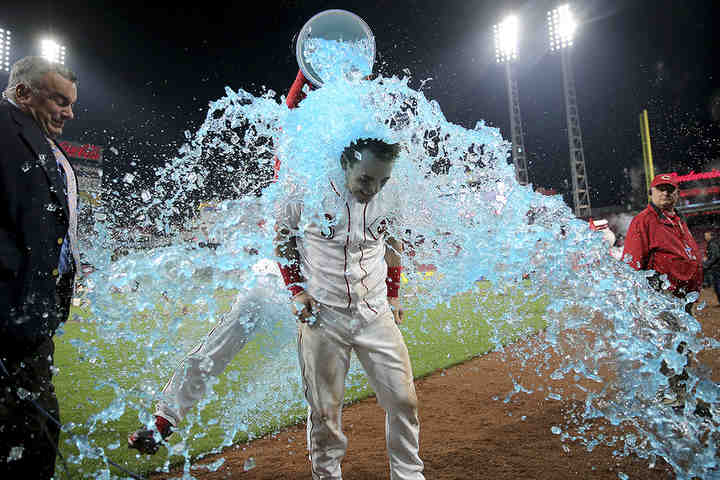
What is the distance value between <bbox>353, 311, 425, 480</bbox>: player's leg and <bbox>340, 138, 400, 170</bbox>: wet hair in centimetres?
84

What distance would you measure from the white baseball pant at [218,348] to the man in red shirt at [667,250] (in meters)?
3.37

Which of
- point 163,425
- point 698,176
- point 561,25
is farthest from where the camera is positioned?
point 698,176

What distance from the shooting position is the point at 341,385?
89.7 inches

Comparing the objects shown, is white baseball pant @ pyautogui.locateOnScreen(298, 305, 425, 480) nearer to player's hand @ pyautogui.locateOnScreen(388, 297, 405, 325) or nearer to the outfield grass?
player's hand @ pyautogui.locateOnScreen(388, 297, 405, 325)

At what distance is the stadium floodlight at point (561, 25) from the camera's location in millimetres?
22016

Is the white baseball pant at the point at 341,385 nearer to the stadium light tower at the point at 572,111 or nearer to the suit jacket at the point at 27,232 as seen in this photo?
the suit jacket at the point at 27,232

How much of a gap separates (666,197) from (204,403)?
174 inches

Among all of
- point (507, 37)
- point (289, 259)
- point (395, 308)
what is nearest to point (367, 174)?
point (289, 259)

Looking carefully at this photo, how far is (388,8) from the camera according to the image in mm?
19344

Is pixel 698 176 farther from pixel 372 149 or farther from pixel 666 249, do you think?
pixel 372 149

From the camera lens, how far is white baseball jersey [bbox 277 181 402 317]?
226 cm

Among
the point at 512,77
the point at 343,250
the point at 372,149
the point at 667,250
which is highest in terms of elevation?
the point at 512,77

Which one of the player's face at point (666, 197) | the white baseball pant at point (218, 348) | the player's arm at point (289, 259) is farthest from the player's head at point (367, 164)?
the player's face at point (666, 197)

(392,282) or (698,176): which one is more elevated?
(698,176)
